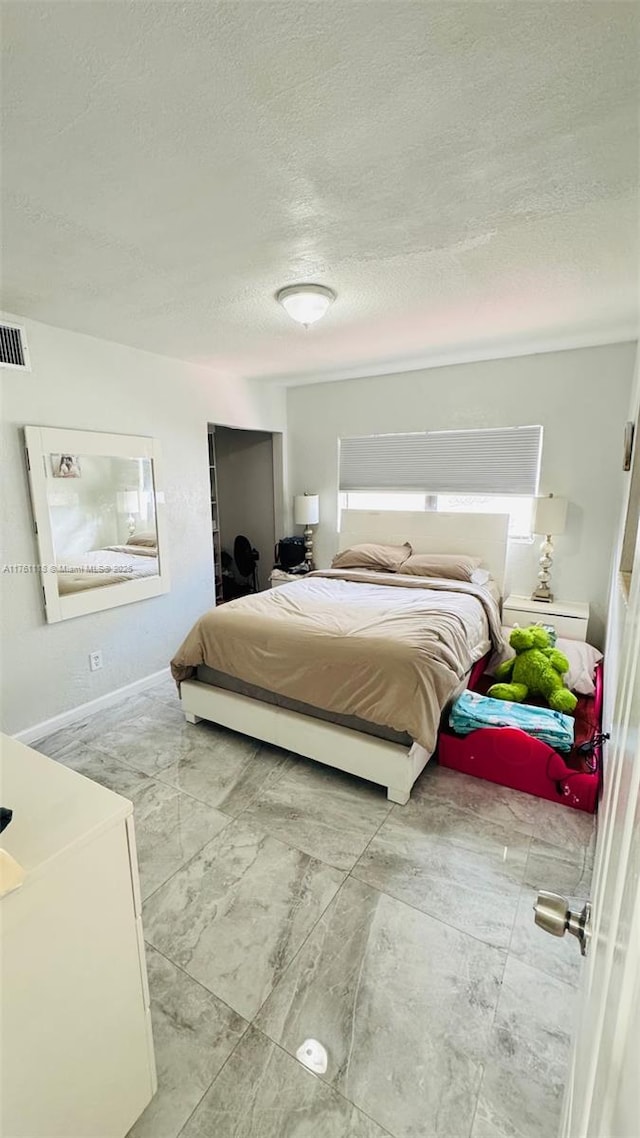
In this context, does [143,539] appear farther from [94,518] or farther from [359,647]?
[359,647]

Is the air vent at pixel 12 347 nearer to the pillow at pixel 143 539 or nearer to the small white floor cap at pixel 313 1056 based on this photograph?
the pillow at pixel 143 539

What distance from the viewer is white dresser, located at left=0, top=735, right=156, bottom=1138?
0.78 m

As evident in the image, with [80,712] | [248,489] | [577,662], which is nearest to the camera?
[577,662]

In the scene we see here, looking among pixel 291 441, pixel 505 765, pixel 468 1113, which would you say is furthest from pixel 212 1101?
pixel 291 441

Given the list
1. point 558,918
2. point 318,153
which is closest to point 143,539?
point 318,153

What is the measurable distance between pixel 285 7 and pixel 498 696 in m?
2.67

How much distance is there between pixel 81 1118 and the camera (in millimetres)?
936

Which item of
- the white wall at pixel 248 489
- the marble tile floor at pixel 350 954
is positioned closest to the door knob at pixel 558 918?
the marble tile floor at pixel 350 954

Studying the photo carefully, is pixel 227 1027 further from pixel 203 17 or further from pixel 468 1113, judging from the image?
pixel 203 17

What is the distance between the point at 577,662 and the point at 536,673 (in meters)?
0.43

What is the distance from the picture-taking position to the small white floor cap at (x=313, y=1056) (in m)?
1.19

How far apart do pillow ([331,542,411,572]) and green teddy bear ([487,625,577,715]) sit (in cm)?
126

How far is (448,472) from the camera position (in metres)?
3.86

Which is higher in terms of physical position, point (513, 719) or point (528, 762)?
point (513, 719)
